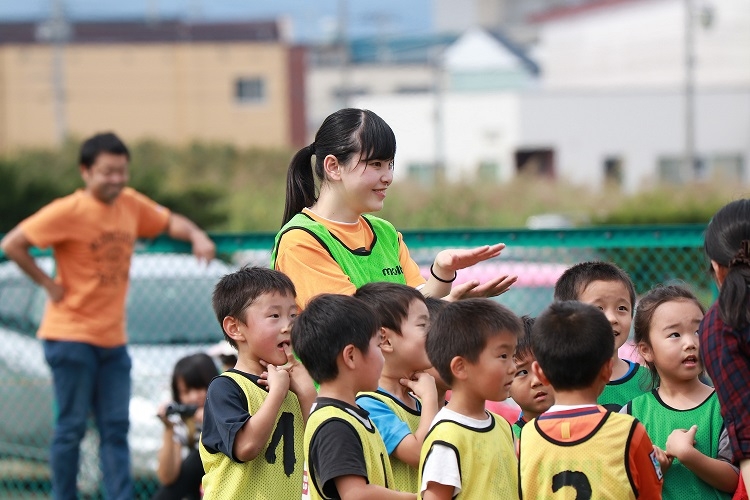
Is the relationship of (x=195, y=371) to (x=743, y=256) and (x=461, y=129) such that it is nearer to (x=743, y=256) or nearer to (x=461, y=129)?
(x=743, y=256)

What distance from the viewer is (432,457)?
3432mm

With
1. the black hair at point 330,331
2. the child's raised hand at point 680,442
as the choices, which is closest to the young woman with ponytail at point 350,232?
the black hair at point 330,331

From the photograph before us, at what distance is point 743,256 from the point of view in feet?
11.2

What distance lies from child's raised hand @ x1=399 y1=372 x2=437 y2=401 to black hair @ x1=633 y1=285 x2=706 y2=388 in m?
0.80

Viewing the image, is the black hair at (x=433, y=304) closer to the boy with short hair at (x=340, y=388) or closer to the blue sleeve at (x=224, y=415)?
the boy with short hair at (x=340, y=388)

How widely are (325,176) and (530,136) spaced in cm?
4266

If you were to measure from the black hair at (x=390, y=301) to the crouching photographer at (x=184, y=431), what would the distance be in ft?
6.73

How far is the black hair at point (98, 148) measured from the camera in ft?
23.0

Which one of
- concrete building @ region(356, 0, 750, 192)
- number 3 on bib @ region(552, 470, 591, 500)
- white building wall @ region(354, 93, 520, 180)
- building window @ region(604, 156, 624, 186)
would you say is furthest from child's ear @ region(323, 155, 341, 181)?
white building wall @ region(354, 93, 520, 180)

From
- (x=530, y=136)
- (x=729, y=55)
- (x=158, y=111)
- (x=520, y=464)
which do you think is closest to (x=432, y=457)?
(x=520, y=464)

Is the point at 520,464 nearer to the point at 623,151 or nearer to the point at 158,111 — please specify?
the point at 623,151

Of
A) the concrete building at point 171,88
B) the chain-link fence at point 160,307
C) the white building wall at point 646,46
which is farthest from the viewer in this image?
the concrete building at point 171,88

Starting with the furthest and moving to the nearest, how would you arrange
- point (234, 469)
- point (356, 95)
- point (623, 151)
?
point (356, 95)
point (623, 151)
point (234, 469)

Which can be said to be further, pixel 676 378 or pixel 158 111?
pixel 158 111
